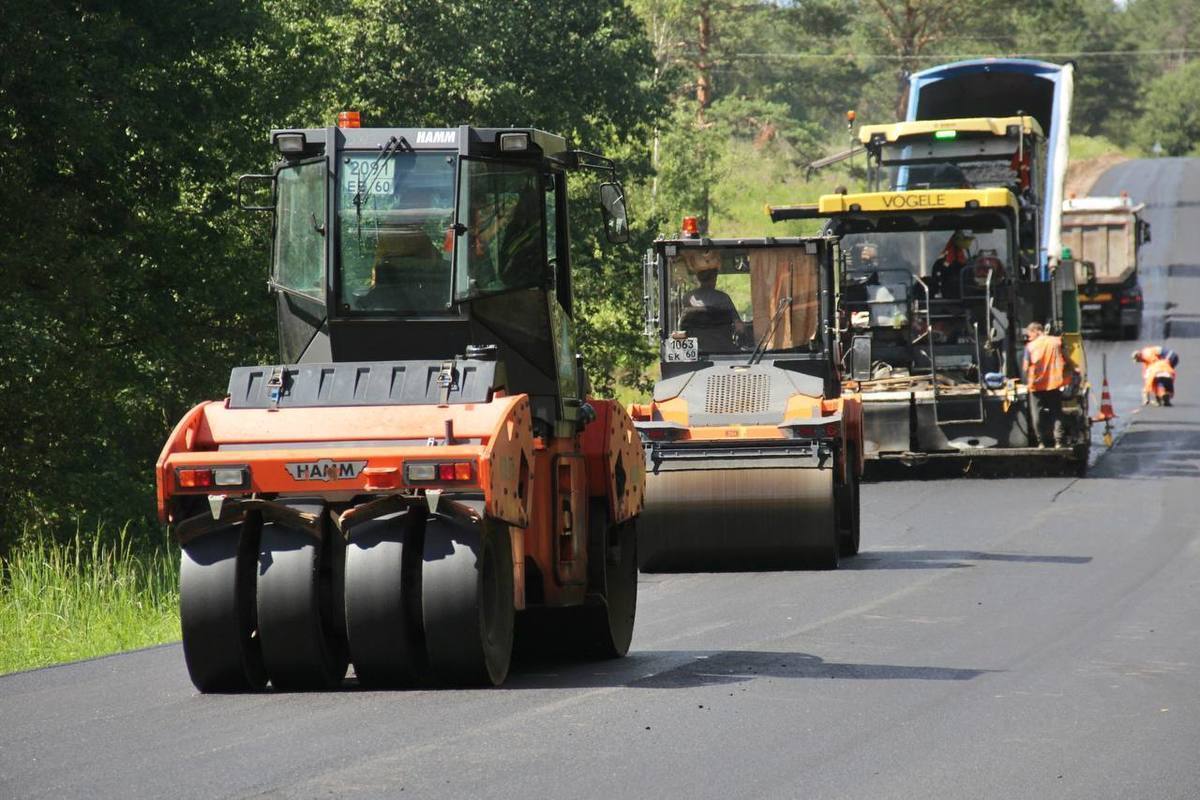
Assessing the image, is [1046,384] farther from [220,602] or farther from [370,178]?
[220,602]

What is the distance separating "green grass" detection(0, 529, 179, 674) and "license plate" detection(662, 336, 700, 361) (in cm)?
463

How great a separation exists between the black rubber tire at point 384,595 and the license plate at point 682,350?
8093mm

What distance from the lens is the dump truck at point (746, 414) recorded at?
1491 cm

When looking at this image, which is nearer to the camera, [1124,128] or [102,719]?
[102,719]

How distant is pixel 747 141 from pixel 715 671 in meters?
65.0

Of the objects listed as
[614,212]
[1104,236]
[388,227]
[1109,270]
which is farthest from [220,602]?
[1104,236]

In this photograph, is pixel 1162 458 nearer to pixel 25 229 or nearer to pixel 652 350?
pixel 652 350

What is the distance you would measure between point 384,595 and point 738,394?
7.74 meters

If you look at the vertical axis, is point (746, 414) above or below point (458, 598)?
above

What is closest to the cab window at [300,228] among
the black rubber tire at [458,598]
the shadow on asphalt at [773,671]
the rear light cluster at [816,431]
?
the black rubber tire at [458,598]

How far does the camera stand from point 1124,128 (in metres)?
106

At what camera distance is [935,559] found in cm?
1598

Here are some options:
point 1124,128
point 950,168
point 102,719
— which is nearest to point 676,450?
point 102,719

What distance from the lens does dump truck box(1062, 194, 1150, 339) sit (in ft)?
144
